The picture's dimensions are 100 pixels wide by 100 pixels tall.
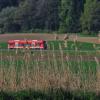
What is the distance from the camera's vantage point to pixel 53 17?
71812mm

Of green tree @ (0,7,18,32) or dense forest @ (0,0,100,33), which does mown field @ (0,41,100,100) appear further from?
green tree @ (0,7,18,32)

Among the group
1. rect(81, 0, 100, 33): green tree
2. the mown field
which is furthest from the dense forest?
the mown field

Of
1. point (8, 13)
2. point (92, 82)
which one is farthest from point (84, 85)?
point (8, 13)

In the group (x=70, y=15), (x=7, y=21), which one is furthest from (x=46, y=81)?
(x=7, y=21)

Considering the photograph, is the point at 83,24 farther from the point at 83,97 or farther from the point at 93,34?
the point at 83,97

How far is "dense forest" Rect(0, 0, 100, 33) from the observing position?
223 feet

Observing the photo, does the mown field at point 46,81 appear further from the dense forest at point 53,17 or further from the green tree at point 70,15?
the green tree at point 70,15

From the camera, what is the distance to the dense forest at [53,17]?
68.1m

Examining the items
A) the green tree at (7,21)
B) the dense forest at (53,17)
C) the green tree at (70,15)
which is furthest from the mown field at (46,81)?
the green tree at (7,21)

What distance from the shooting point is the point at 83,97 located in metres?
13.3

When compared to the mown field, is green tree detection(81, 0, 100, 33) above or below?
below

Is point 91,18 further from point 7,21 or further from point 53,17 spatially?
point 7,21

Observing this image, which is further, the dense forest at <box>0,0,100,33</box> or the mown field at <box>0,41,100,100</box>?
the dense forest at <box>0,0,100,33</box>

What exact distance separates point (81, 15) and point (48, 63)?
5516 cm
